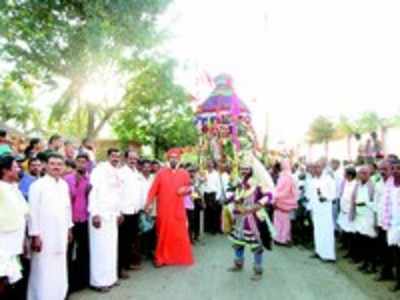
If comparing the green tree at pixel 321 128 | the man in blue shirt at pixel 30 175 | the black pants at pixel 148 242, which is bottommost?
the black pants at pixel 148 242

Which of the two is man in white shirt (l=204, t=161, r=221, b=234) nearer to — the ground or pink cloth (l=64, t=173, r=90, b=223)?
the ground

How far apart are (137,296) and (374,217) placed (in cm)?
392

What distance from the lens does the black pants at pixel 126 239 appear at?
8.41 meters

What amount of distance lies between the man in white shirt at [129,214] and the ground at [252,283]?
275mm

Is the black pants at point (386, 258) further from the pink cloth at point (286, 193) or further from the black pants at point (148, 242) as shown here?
the black pants at point (148, 242)

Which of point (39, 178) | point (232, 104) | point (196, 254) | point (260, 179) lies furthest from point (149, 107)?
point (39, 178)

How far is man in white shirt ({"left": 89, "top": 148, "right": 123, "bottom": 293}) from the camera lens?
7172 millimetres

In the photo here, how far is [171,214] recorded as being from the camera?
371 inches

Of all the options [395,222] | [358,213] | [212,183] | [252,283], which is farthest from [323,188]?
[212,183]

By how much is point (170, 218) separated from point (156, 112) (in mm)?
19414

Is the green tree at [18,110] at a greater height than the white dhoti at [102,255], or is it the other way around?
the green tree at [18,110]

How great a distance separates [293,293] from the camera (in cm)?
710

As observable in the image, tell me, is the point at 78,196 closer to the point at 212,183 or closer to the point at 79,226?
the point at 79,226

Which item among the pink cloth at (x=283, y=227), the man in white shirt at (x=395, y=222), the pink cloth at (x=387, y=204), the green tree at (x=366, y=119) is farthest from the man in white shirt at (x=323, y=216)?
the green tree at (x=366, y=119)
